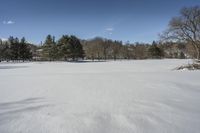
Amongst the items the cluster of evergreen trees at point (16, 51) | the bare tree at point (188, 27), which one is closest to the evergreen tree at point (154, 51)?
the cluster of evergreen trees at point (16, 51)

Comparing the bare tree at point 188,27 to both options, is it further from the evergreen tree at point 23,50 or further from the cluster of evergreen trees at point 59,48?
the evergreen tree at point 23,50

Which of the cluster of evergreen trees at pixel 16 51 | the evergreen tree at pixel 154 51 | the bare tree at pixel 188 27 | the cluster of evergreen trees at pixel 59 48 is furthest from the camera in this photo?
the evergreen tree at pixel 154 51

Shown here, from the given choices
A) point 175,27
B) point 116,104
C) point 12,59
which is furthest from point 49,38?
point 116,104

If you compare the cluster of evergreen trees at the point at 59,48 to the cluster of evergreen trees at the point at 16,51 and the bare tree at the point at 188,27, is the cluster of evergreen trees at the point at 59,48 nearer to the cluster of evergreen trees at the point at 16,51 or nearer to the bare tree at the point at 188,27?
the cluster of evergreen trees at the point at 16,51

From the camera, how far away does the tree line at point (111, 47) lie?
102 ft

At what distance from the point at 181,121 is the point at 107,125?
1796mm

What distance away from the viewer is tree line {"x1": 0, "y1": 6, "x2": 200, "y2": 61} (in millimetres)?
31016

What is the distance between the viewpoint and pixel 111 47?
113m

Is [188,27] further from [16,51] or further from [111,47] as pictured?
[111,47]

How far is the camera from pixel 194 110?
20.0 feet

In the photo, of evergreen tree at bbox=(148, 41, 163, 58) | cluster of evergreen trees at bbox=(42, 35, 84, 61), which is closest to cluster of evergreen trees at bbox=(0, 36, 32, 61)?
cluster of evergreen trees at bbox=(42, 35, 84, 61)

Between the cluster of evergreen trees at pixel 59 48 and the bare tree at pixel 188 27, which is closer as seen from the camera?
the bare tree at pixel 188 27

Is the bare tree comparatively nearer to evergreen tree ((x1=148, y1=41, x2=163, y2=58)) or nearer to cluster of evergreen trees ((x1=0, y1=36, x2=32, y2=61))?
cluster of evergreen trees ((x1=0, y1=36, x2=32, y2=61))

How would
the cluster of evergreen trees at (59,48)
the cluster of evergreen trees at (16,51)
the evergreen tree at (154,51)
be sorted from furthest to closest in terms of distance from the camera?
the evergreen tree at (154,51)
the cluster of evergreen trees at (16,51)
the cluster of evergreen trees at (59,48)
